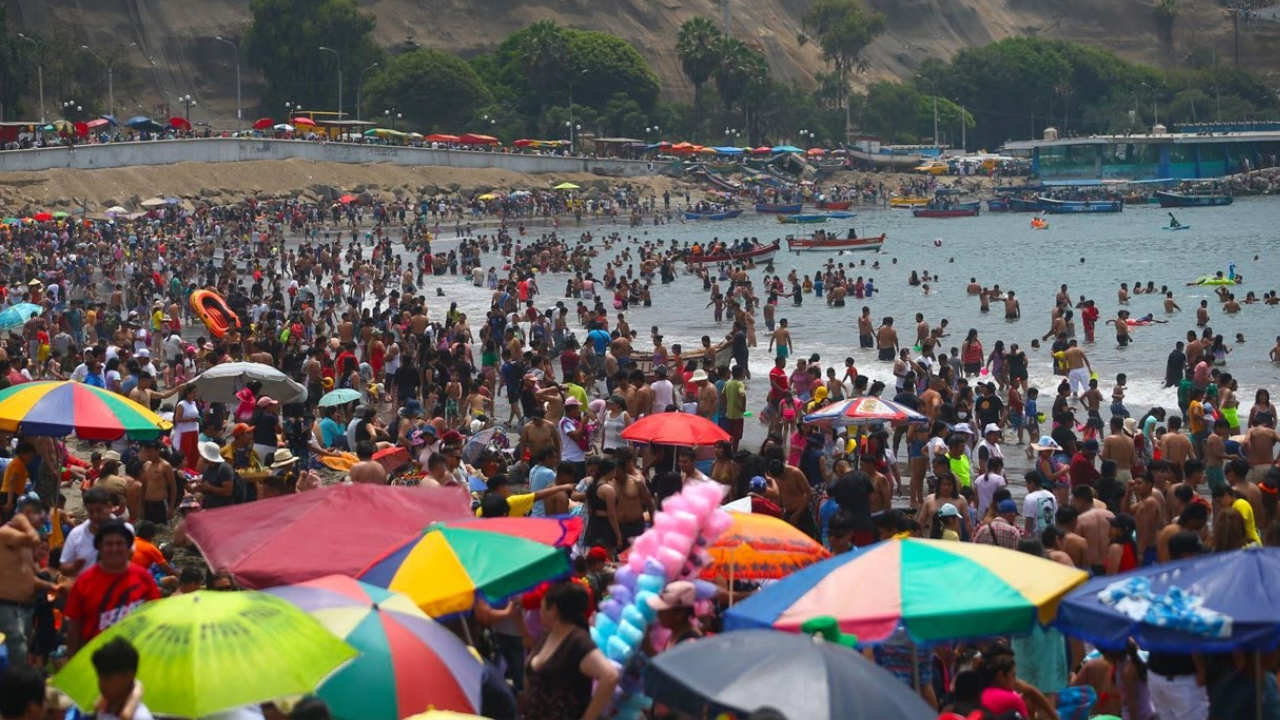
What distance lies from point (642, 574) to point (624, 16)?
132 m

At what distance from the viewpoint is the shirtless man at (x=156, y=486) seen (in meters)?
11.8

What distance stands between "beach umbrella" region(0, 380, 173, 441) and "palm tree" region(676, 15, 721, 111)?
331 feet

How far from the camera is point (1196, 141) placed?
113 metres

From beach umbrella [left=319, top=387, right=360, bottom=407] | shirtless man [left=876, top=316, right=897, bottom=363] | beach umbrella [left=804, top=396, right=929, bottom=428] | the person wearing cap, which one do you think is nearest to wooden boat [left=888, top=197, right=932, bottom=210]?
shirtless man [left=876, top=316, right=897, bottom=363]

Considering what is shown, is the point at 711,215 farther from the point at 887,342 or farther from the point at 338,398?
the point at 338,398

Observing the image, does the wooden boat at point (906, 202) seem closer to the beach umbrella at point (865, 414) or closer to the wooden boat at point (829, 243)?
the wooden boat at point (829, 243)

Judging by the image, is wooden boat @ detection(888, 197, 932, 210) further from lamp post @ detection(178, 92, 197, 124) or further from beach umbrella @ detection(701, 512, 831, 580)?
beach umbrella @ detection(701, 512, 831, 580)

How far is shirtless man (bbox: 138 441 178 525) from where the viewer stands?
11836mm

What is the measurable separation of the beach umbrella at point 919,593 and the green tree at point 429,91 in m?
94.5

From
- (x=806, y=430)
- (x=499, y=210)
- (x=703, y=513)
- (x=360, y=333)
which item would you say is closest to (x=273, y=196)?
(x=499, y=210)

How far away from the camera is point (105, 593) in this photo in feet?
24.9

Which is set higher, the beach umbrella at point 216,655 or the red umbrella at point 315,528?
the beach umbrella at point 216,655

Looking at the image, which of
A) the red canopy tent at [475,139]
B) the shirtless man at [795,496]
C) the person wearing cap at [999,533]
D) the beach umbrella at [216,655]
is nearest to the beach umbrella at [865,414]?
the shirtless man at [795,496]

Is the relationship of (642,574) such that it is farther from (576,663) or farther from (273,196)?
(273,196)
